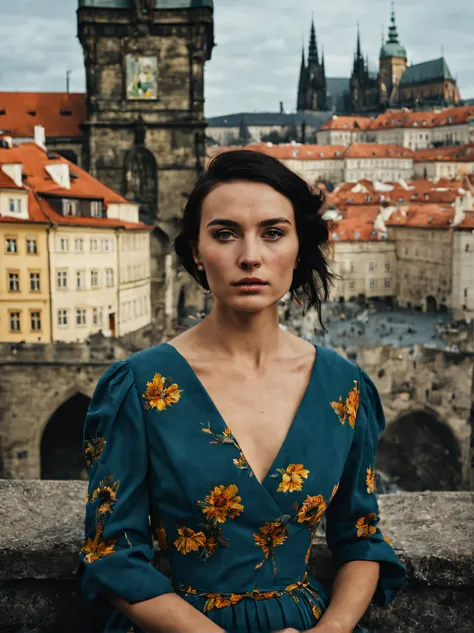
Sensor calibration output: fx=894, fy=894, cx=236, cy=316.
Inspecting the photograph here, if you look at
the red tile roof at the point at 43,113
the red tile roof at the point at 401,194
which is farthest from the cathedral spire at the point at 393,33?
the red tile roof at the point at 43,113

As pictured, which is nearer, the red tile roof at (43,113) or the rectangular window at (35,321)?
the rectangular window at (35,321)

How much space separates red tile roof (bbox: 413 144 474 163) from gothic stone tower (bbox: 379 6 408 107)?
25.7 m

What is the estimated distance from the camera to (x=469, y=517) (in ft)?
9.73

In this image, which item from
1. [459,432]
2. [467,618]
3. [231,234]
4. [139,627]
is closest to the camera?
[139,627]

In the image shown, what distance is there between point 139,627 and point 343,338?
33.0 metres

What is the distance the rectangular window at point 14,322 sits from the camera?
22688 millimetres

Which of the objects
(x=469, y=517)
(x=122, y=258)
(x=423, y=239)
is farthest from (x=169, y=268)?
(x=469, y=517)

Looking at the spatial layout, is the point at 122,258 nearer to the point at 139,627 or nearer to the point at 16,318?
the point at 16,318

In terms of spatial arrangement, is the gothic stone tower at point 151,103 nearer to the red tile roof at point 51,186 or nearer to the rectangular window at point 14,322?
the red tile roof at point 51,186

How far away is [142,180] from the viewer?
3288 cm

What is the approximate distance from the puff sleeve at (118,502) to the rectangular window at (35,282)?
21281mm

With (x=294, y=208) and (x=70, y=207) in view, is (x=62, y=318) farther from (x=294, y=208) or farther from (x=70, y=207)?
(x=294, y=208)

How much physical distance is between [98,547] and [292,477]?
50 centimetres

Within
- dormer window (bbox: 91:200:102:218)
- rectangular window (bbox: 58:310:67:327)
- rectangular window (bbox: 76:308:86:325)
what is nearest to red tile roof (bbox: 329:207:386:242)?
dormer window (bbox: 91:200:102:218)
